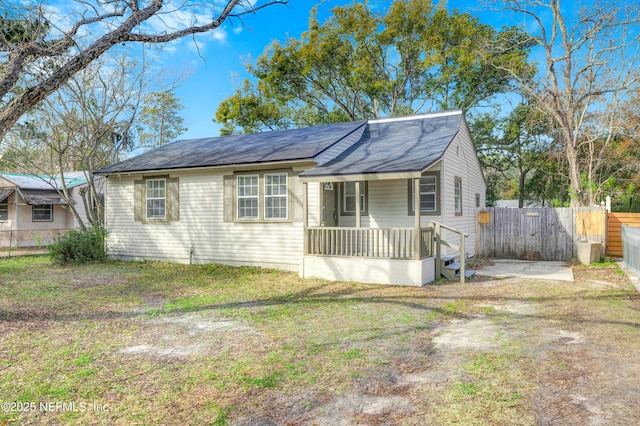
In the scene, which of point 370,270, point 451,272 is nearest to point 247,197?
point 370,270

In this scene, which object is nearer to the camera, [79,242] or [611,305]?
[611,305]

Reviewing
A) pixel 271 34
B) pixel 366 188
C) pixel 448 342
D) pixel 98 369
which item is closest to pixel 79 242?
pixel 366 188

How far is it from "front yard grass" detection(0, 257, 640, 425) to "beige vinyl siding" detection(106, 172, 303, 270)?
2857 mm

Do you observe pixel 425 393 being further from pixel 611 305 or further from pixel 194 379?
pixel 611 305

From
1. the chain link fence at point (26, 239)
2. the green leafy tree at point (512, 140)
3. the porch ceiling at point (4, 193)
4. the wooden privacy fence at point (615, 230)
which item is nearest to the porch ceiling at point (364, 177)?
the wooden privacy fence at point (615, 230)

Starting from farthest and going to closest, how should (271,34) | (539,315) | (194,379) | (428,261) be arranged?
(271,34), (428,261), (539,315), (194,379)

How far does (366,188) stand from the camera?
1157cm

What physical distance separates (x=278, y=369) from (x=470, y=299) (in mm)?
4606

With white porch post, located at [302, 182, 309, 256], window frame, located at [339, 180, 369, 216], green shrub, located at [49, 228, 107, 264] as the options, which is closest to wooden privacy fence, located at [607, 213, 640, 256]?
window frame, located at [339, 180, 369, 216]

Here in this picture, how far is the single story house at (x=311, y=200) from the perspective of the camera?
9500mm

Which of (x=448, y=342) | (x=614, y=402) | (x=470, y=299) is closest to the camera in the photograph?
(x=614, y=402)

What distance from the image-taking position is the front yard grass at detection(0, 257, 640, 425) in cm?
330

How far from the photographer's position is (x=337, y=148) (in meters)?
11.7

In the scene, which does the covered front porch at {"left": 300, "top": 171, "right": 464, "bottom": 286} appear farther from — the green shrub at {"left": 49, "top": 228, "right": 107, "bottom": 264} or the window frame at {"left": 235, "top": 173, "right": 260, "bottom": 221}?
the green shrub at {"left": 49, "top": 228, "right": 107, "bottom": 264}
